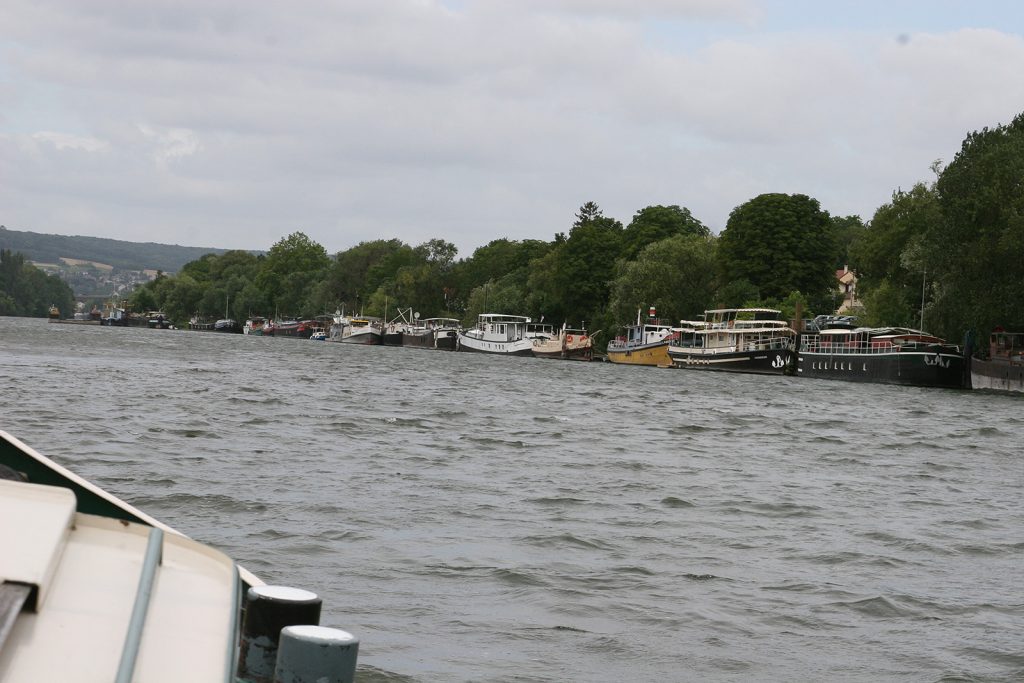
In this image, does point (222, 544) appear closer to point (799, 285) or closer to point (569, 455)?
point (569, 455)

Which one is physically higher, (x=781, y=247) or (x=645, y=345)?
(x=781, y=247)

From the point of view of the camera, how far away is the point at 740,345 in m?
94.8

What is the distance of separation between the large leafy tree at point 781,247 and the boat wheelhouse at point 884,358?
17.4 m

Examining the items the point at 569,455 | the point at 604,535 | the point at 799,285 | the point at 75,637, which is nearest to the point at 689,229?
the point at 799,285

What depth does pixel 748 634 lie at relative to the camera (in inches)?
453

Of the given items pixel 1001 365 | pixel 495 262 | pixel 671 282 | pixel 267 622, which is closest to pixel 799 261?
pixel 671 282

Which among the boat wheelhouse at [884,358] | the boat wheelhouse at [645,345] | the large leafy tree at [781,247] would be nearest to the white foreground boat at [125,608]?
the boat wheelhouse at [884,358]

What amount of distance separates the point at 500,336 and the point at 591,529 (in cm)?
11447

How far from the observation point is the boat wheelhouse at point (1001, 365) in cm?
6662

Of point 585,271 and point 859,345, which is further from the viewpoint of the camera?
point 585,271

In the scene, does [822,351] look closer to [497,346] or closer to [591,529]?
[497,346]

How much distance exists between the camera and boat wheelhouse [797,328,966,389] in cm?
7319

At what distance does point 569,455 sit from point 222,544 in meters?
12.6

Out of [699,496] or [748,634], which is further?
[699,496]
